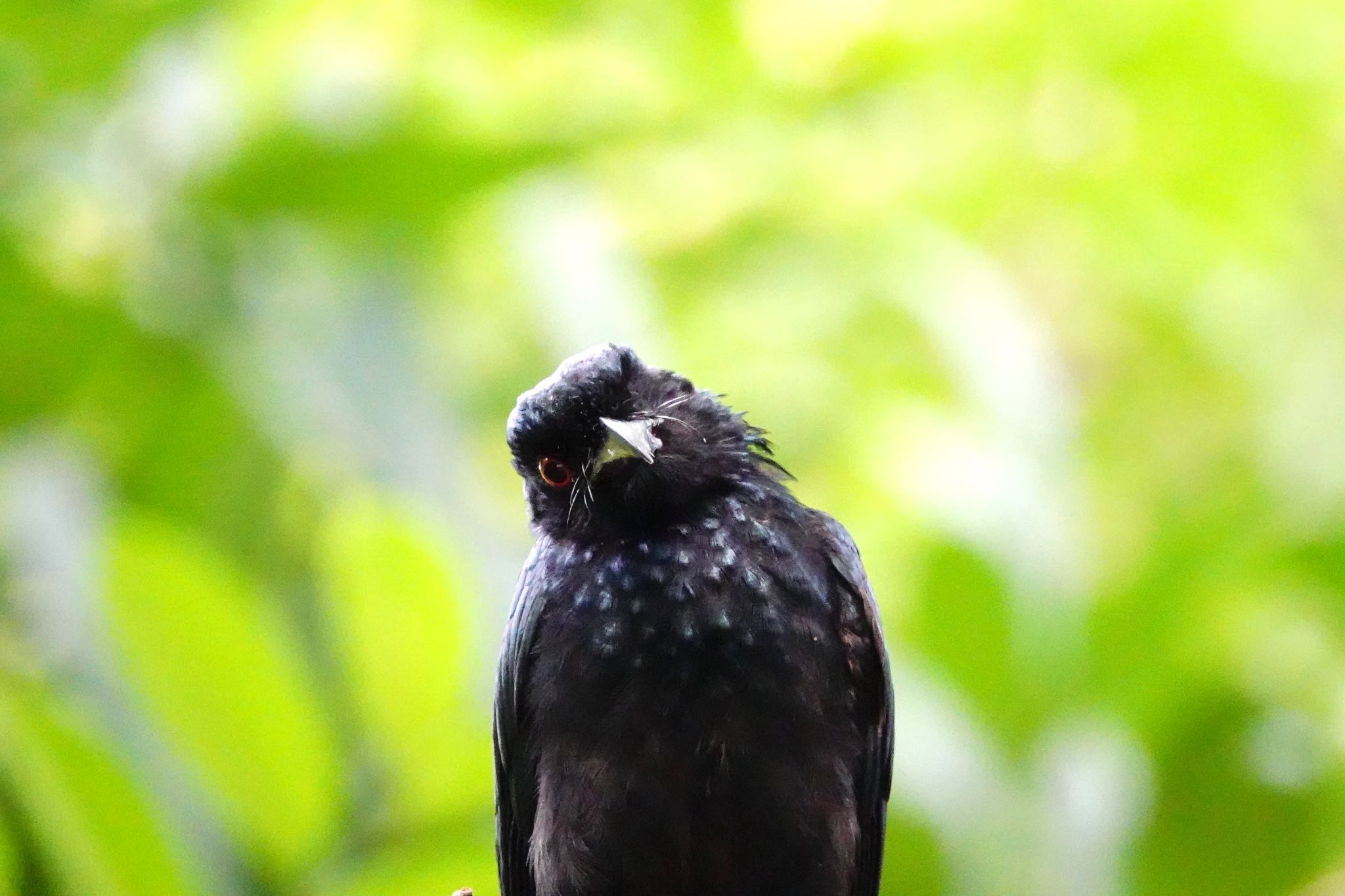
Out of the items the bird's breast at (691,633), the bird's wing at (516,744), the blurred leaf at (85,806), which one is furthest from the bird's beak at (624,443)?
the blurred leaf at (85,806)

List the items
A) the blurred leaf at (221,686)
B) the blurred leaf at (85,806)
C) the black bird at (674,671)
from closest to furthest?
the black bird at (674,671)
the blurred leaf at (85,806)
the blurred leaf at (221,686)

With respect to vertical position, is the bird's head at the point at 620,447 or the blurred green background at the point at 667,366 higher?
the blurred green background at the point at 667,366

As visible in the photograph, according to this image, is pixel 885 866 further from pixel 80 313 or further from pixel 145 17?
pixel 145 17

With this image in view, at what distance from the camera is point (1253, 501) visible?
432 cm

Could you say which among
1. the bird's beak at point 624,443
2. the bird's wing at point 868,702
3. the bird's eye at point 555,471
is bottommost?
the bird's wing at point 868,702

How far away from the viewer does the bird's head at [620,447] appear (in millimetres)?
2518

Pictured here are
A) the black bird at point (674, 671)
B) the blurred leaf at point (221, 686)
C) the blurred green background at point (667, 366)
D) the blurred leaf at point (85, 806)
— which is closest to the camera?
the black bird at point (674, 671)

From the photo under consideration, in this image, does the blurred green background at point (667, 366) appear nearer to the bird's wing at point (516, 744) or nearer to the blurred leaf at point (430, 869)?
the blurred leaf at point (430, 869)

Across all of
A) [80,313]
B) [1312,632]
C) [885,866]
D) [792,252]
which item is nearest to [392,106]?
[80,313]

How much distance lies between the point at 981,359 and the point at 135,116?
9.23 feet

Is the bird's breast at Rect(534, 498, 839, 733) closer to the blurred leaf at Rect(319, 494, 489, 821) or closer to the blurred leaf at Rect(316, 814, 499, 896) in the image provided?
the blurred leaf at Rect(319, 494, 489, 821)

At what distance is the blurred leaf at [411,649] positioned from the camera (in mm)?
2885

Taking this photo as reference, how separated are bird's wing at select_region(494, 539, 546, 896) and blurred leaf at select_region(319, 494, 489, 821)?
0.22m

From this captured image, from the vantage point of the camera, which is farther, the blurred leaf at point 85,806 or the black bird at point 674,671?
the blurred leaf at point 85,806
